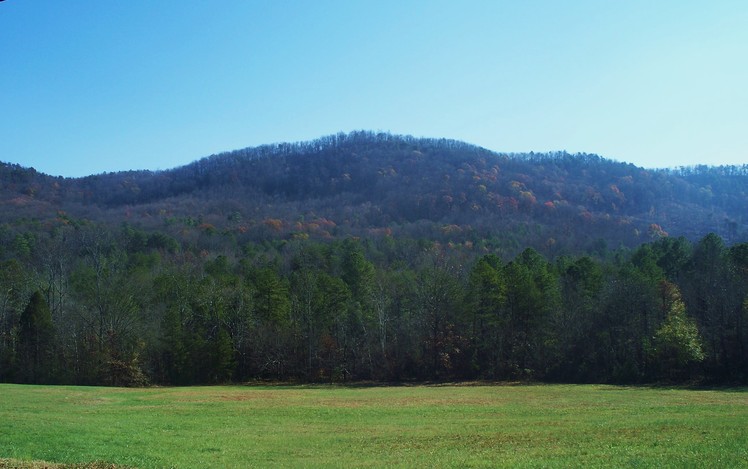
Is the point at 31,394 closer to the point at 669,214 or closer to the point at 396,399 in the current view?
the point at 396,399

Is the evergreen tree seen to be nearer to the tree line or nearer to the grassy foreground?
the tree line

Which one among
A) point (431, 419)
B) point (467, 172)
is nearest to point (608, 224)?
point (467, 172)

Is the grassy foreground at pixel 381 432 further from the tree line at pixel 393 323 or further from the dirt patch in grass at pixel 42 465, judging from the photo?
the tree line at pixel 393 323

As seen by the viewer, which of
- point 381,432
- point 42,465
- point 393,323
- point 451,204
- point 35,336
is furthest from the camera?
point 451,204

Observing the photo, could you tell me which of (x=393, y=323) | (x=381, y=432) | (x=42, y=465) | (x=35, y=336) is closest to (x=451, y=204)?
(x=393, y=323)

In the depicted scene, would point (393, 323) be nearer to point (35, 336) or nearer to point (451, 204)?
point (35, 336)

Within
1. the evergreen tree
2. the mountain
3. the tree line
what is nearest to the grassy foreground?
the tree line

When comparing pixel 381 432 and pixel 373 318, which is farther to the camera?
pixel 373 318

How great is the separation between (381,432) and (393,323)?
45.3 metres

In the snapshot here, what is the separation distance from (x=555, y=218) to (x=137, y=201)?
123145 millimetres

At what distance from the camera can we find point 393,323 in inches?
2761

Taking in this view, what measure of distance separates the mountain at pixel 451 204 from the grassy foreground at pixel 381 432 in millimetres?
85504

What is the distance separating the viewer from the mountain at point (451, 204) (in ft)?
449

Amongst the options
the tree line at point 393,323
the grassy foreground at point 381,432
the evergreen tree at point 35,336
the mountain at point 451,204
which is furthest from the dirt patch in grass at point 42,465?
the mountain at point 451,204
